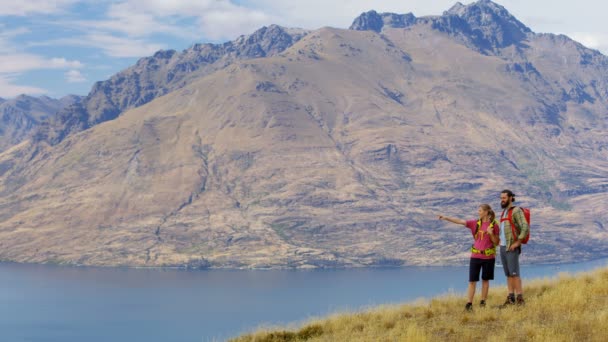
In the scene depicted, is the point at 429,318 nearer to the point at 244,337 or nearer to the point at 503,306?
the point at 503,306

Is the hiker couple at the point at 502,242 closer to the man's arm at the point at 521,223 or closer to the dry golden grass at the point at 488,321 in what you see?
the man's arm at the point at 521,223

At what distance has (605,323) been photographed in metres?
19.7

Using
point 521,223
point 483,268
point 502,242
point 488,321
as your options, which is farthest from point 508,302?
point 521,223

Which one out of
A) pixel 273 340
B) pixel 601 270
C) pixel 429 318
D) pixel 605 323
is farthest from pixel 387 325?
pixel 601 270

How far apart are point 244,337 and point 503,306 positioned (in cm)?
817

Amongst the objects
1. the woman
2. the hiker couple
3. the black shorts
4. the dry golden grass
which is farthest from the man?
the dry golden grass

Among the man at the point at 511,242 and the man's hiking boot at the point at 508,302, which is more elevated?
the man at the point at 511,242

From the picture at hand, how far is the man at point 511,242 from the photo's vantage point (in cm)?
2356

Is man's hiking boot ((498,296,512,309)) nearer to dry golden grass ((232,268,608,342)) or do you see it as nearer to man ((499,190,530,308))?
man ((499,190,530,308))

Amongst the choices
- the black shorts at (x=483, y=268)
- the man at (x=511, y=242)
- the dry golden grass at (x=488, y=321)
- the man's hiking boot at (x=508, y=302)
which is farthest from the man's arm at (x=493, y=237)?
the dry golden grass at (x=488, y=321)

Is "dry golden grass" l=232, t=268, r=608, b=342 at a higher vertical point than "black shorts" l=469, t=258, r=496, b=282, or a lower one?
lower

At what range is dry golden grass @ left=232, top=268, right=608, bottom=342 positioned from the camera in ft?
65.0

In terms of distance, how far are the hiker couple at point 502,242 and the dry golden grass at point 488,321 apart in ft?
2.32

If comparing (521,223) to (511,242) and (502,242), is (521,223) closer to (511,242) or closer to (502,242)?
(511,242)
